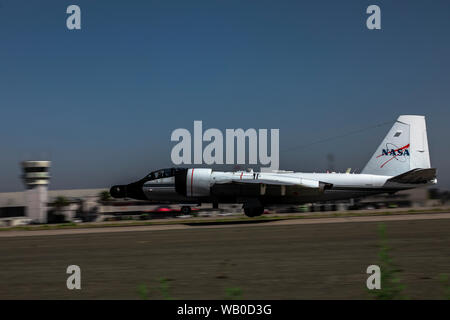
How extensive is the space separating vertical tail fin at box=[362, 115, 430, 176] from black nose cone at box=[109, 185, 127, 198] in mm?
17181

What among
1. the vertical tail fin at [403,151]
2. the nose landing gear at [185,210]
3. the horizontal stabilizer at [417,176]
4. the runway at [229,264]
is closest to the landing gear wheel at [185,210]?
the nose landing gear at [185,210]

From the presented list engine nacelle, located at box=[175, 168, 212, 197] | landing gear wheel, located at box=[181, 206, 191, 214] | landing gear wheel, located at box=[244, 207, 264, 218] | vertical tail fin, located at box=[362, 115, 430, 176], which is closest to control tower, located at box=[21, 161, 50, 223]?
landing gear wheel, located at box=[181, 206, 191, 214]

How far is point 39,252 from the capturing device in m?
14.5

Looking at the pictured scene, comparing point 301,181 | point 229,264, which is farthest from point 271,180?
point 229,264

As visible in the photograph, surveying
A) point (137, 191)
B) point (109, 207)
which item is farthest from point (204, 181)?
point (109, 207)

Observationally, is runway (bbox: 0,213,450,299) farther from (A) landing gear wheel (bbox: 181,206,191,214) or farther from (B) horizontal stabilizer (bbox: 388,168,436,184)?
(A) landing gear wheel (bbox: 181,206,191,214)

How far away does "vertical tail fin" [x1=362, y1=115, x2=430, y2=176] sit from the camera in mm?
28203

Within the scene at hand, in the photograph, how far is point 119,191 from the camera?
30547mm

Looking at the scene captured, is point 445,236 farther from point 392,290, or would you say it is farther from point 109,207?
point 109,207

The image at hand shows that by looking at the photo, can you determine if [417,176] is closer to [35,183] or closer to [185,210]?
[185,210]

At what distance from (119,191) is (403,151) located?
20.3 metres

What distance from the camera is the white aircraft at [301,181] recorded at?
27484mm
